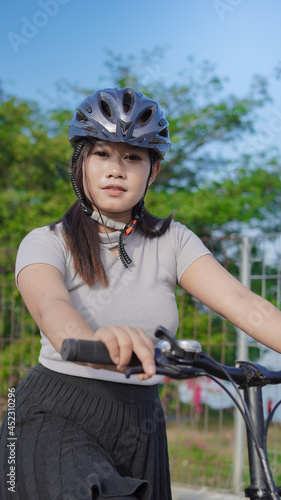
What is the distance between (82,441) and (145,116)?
1.26 meters

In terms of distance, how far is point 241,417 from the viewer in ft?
17.6

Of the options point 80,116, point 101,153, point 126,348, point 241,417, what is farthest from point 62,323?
point 241,417

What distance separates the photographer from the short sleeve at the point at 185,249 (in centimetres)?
221

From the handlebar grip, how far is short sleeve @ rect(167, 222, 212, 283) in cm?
93

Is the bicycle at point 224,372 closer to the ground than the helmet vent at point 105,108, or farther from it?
closer to the ground

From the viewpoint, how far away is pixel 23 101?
1418 centimetres

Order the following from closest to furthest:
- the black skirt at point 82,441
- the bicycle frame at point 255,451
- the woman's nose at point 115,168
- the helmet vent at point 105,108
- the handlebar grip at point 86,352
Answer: the handlebar grip at point 86,352, the bicycle frame at point 255,451, the black skirt at point 82,441, the woman's nose at point 115,168, the helmet vent at point 105,108

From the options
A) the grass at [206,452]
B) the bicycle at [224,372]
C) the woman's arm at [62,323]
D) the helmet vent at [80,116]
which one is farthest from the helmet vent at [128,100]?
the grass at [206,452]

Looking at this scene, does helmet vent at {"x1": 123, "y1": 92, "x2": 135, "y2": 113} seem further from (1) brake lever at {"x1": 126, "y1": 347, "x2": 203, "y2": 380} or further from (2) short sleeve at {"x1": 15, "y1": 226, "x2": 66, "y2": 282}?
(1) brake lever at {"x1": 126, "y1": 347, "x2": 203, "y2": 380}

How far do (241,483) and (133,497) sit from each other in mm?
4100

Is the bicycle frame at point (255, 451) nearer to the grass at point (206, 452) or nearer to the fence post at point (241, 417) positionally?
the fence post at point (241, 417)

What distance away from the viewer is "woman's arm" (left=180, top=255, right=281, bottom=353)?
6.53 ft

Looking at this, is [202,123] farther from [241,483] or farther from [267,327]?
[267,327]

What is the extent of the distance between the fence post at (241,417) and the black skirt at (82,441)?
3399 mm
